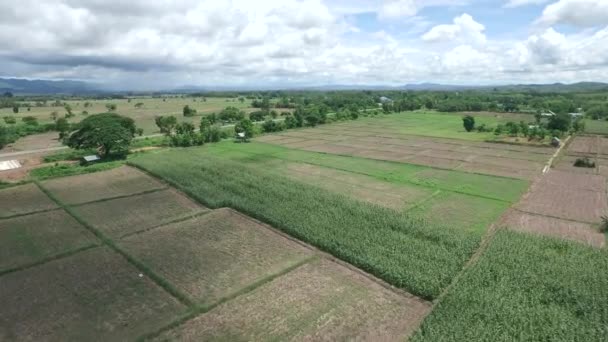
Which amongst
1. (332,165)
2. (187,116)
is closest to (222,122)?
(187,116)

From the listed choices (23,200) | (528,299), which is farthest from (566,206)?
(23,200)

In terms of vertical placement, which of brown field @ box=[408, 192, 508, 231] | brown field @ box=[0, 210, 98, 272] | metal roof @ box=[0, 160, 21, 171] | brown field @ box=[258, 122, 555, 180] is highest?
metal roof @ box=[0, 160, 21, 171]

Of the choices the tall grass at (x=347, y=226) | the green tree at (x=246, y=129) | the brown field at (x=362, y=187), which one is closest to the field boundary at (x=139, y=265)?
the tall grass at (x=347, y=226)

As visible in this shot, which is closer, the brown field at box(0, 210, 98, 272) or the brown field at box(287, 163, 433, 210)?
the brown field at box(0, 210, 98, 272)

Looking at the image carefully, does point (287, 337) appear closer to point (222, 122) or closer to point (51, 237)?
point (51, 237)

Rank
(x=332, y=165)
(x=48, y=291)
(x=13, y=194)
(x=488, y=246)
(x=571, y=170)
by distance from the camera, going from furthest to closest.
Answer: (x=332, y=165) → (x=571, y=170) → (x=13, y=194) → (x=488, y=246) → (x=48, y=291)

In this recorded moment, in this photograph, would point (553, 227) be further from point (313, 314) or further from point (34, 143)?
point (34, 143)

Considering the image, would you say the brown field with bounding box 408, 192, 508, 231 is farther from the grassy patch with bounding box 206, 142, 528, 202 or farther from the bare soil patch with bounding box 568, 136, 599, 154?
the bare soil patch with bounding box 568, 136, 599, 154

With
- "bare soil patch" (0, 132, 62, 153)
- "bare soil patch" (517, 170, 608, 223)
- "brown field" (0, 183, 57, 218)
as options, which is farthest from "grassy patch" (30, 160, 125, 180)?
"bare soil patch" (517, 170, 608, 223)
